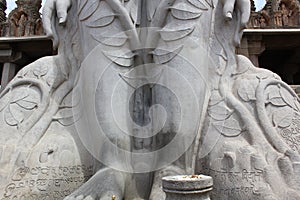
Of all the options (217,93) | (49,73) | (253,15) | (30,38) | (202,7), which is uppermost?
(253,15)

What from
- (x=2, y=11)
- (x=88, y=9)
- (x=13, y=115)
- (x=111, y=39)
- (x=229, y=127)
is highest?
(x=2, y=11)

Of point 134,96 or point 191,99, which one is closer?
point 191,99

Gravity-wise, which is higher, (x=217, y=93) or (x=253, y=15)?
(x=253, y=15)

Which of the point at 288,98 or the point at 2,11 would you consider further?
the point at 2,11

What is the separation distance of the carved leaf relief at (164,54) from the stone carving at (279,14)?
5044 millimetres

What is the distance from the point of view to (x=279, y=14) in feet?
22.6

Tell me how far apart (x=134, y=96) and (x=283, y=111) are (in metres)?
1.10

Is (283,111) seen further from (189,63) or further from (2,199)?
(2,199)

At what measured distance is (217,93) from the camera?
221 cm

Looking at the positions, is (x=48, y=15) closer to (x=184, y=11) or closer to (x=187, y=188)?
(x=184, y=11)

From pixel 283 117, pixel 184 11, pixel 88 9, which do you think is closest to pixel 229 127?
pixel 283 117

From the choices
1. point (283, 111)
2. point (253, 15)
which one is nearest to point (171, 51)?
point (283, 111)

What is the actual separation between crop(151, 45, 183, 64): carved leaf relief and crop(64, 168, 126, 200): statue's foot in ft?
2.73

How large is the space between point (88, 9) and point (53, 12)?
0.45 metres
